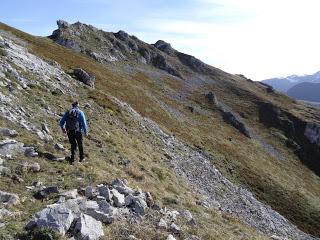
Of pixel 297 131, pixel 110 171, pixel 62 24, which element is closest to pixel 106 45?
pixel 62 24

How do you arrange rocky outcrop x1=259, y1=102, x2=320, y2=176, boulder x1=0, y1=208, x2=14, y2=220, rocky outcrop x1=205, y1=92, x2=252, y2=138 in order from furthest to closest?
rocky outcrop x1=259, y1=102, x2=320, y2=176 < rocky outcrop x1=205, y1=92, x2=252, y2=138 < boulder x1=0, y1=208, x2=14, y2=220

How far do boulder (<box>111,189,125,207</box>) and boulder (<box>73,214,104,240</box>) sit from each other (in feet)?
6.50

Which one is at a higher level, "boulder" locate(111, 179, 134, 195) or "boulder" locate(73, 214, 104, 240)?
"boulder" locate(111, 179, 134, 195)

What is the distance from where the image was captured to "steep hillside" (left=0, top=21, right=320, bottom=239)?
62.8ft

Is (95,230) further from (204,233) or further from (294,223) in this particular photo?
(294,223)

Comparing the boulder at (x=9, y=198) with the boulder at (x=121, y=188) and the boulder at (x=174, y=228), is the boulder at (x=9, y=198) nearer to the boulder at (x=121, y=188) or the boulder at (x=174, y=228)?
the boulder at (x=121, y=188)

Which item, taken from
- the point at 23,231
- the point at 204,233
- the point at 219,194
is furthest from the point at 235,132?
the point at 23,231

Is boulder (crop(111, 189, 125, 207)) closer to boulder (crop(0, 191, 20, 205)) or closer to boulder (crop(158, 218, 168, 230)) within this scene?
boulder (crop(158, 218, 168, 230))

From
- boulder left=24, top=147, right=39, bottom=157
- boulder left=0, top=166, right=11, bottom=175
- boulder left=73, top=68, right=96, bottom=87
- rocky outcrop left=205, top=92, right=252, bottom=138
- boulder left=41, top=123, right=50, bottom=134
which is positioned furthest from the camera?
rocky outcrop left=205, top=92, right=252, bottom=138

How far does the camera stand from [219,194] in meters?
36.8

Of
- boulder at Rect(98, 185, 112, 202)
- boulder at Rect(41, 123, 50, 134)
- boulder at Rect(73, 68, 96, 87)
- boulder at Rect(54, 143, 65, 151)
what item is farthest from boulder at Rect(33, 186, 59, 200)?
boulder at Rect(73, 68, 96, 87)

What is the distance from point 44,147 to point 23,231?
27.8 feet

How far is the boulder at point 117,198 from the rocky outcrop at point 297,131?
2716 inches

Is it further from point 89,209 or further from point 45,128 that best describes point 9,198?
point 45,128
